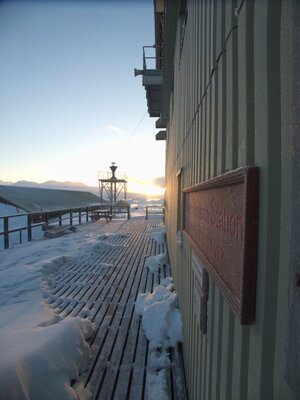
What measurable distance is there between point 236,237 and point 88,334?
3132 mm

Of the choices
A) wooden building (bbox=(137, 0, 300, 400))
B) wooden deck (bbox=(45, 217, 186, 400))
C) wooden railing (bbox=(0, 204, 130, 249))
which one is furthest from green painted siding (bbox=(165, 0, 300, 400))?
wooden railing (bbox=(0, 204, 130, 249))

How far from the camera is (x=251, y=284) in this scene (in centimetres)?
82

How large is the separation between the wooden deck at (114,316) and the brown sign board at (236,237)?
6.93ft

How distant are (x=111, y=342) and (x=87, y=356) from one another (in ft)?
1.48

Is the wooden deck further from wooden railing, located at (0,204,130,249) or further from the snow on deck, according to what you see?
wooden railing, located at (0,204,130,249)

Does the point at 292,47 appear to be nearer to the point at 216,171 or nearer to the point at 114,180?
the point at 216,171

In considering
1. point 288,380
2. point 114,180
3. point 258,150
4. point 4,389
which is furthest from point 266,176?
point 114,180

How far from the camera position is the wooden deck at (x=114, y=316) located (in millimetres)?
2443

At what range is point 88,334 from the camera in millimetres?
3154

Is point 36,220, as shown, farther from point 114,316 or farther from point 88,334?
point 88,334

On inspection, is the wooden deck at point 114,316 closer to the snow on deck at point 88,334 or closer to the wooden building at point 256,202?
the snow on deck at point 88,334

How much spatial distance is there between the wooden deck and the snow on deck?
0.4 inches

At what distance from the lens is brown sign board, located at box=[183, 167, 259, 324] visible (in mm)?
811

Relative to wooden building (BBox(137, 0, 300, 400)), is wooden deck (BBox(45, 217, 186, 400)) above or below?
below
